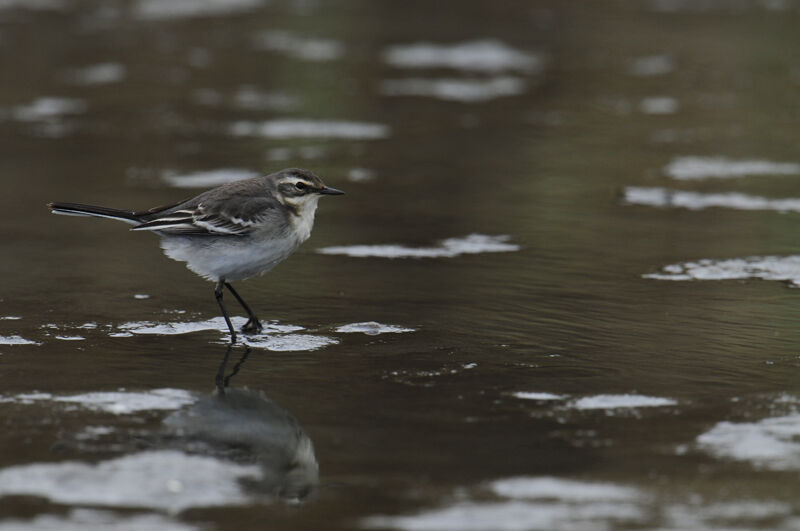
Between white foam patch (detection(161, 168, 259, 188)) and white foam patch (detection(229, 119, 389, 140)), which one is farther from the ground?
white foam patch (detection(229, 119, 389, 140))

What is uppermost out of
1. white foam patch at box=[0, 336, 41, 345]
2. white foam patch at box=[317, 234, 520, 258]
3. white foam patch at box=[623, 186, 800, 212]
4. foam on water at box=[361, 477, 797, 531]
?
white foam patch at box=[623, 186, 800, 212]

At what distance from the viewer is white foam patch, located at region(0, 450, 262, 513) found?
15.3 feet

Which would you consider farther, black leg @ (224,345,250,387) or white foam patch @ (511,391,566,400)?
black leg @ (224,345,250,387)

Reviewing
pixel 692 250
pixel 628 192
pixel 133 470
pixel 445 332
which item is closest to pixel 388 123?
pixel 628 192

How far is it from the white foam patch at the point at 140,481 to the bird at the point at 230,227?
213 centimetres

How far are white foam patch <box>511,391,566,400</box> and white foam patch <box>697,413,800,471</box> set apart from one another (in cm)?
78

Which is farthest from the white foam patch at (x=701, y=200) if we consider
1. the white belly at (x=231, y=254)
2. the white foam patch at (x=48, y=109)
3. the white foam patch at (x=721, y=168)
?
the white foam patch at (x=48, y=109)

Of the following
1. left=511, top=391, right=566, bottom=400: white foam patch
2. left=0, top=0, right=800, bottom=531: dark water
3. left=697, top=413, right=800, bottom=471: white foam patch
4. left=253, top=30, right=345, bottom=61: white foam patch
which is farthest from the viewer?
left=253, top=30, right=345, bottom=61: white foam patch

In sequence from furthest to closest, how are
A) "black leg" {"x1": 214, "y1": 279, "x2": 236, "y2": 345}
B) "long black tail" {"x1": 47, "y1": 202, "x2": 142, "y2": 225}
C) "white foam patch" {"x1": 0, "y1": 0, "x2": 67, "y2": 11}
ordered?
"white foam patch" {"x1": 0, "y1": 0, "x2": 67, "y2": 11}
"long black tail" {"x1": 47, "y1": 202, "x2": 142, "y2": 225}
"black leg" {"x1": 214, "y1": 279, "x2": 236, "y2": 345}

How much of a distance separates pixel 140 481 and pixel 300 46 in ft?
44.9

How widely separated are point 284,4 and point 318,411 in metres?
17.6

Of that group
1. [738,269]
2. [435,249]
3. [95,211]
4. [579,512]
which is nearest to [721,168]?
[738,269]

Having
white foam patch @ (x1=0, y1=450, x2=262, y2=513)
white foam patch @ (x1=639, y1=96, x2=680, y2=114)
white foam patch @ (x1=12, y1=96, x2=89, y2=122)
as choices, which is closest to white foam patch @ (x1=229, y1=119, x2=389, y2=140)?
white foam patch @ (x1=12, y1=96, x2=89, y2=122)

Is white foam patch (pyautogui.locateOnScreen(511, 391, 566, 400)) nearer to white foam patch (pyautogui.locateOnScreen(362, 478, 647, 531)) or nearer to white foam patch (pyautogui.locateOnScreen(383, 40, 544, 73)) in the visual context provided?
white foam patch (pyautogui.locateOnScreen(362, 478, 647, 531))
